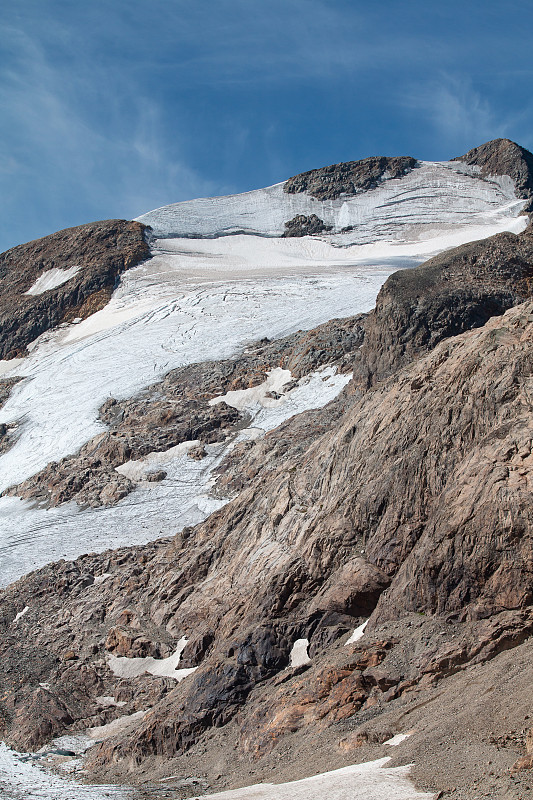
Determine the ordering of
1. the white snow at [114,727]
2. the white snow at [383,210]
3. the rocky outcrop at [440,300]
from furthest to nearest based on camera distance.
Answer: the white snow at [383,210] → the rocky outcrop at [440,300] → the white snow at [114,727]

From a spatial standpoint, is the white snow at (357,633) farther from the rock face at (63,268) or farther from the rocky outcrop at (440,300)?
the rock face at (63,268)

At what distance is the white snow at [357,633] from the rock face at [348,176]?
87.6 m

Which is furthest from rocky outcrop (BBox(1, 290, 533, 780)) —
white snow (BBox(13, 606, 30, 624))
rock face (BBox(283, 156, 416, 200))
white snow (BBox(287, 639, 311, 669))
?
rock face (BBox(283, 156, 416, 200))

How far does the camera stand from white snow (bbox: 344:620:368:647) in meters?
17.5

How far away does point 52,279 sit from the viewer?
3100 inches

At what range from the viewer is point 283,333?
55.0m

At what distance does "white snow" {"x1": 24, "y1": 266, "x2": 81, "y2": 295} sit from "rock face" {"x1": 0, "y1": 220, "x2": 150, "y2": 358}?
1.46 ft

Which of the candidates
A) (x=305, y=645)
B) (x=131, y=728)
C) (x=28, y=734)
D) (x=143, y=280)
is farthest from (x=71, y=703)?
(x=143, y=280)

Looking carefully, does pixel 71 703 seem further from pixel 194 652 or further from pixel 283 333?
pixel 283 333

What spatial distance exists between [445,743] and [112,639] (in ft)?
50.6

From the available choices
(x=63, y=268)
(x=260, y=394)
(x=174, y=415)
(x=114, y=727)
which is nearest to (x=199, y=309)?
(x=260, y=394)

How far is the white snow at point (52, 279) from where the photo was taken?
77.6m

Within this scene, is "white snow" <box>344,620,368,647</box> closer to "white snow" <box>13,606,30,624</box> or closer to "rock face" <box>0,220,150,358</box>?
"white snow" <box>13,606,30,624</box>

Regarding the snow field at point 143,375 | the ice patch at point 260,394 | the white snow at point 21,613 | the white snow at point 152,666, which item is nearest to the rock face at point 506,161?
the snow field at point 143,375
